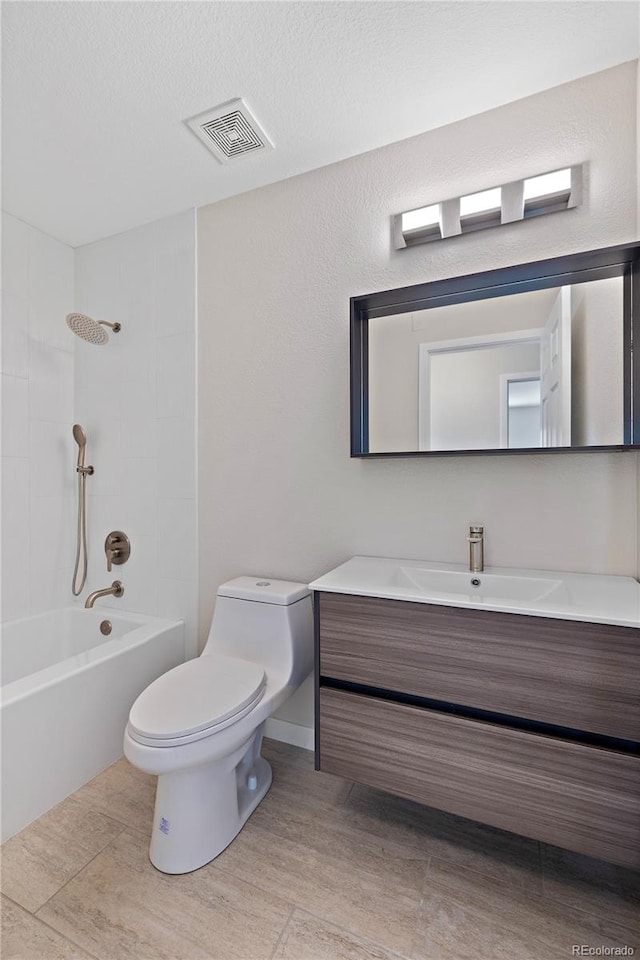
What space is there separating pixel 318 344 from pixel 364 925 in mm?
1801

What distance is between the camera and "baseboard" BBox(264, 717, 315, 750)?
1850mm

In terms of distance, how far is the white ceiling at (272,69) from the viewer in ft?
4.06

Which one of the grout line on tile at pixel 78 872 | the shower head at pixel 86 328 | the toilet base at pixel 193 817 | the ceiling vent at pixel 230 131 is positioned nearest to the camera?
the grout line on tile at pixel 78 872

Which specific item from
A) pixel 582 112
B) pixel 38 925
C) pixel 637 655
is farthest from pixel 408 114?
pixel 38 925

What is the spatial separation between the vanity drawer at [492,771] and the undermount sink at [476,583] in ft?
1.19

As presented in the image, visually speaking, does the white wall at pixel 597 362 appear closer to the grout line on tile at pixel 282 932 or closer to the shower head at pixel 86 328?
the grout line on tile at pixel 282 932

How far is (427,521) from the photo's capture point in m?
1.65

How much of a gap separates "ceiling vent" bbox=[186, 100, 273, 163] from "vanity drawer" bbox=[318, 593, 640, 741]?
1636 mm

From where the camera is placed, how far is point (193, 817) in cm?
130

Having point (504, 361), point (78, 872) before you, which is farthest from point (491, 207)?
point (78, 872)

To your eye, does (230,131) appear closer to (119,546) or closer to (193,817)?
(119,546)

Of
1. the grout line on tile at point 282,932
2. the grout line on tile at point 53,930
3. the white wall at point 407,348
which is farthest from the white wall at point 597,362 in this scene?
the grout line on tile at point 53,930

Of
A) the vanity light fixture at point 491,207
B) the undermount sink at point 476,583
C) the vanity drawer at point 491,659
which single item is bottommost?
the vanity drawer at point 491,659

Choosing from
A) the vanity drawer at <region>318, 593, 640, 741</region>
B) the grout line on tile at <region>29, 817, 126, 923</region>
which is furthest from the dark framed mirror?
Answer: the grout line on tile at <region>29, 817, 126, 923</region>
